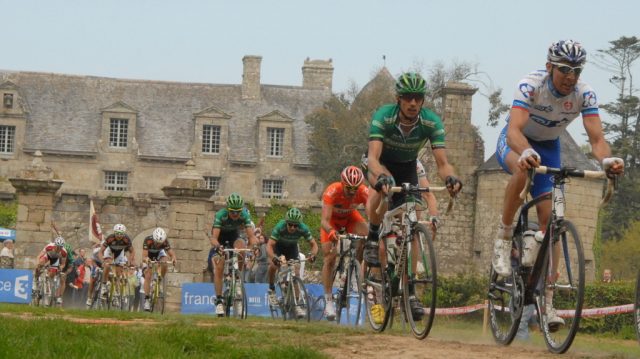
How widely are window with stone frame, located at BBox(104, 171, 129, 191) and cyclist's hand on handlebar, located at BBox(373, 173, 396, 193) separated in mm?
73112

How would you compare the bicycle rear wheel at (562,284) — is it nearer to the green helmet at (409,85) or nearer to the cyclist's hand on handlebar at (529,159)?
the cyclist's hand on handlebar at (529,159)

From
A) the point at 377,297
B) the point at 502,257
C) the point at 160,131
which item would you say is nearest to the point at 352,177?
the point at 377,297

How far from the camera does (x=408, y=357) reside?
10273 mm

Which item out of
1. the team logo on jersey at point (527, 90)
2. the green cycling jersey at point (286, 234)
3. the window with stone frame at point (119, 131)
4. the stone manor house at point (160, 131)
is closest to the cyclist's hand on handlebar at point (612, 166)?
the team logo on jersey at point (527, 90)

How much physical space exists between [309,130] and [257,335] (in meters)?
76.6

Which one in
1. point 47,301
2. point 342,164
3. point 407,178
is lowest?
point 47,301

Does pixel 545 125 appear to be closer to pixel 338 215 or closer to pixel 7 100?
pixel 338 215

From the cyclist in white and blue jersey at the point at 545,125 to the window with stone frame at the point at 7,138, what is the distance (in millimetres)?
74261

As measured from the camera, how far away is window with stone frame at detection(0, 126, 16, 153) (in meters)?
83.8

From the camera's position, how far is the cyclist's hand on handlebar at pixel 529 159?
35.5ft

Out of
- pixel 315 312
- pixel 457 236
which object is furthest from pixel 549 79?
pixel 457 236

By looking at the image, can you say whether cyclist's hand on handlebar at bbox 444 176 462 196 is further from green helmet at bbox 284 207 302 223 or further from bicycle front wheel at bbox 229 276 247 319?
bicycle front wheel at bbox 229 276 247 319

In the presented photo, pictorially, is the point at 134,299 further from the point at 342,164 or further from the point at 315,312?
the point at 342,164

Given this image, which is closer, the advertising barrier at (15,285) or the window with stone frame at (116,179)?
the advertising barrier at (15,285)
